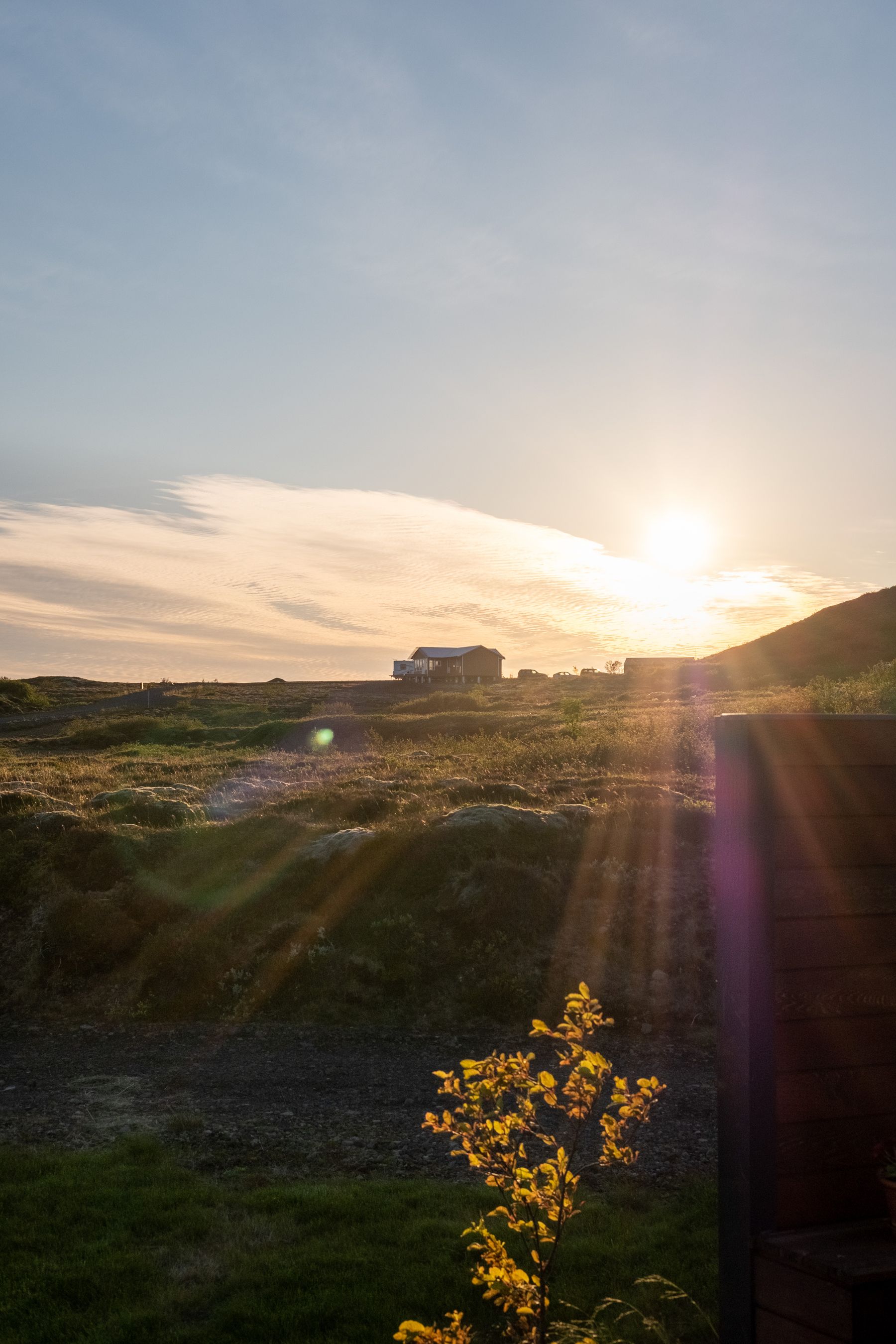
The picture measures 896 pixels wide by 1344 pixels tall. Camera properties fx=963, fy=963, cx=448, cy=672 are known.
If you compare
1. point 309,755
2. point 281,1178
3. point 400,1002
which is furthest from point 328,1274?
point 309,755

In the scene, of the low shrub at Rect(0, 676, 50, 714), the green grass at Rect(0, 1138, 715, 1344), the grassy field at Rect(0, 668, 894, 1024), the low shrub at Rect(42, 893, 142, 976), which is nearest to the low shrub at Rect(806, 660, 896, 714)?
the grassy field at Rect(0, 668, 894, 1024)

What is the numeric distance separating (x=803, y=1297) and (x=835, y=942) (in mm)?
1482

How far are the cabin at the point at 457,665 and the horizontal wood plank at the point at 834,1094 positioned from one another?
3780 inches

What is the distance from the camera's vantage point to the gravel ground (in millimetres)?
8141

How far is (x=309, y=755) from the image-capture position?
106 feet

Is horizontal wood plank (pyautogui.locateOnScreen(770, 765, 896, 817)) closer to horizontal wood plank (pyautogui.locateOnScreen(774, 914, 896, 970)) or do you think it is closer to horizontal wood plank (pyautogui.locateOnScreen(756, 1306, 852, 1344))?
horizontal wood plank (pyautogui.locateOnScreen(774, 914, 896, 970))

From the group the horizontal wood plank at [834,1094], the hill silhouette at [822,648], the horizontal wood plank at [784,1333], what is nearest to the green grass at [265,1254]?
the horizontal wood plank at [784,1333]

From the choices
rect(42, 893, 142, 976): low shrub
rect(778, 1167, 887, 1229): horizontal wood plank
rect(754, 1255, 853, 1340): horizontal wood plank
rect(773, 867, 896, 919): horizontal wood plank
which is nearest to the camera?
rect(754, 1255, 853, 1340): horizontal wood plank

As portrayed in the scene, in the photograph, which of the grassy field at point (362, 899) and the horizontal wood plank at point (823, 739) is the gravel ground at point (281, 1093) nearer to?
the grassy field at point (362, 899)

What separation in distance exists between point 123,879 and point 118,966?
1.73 meters

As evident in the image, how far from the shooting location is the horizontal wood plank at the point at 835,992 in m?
4.45

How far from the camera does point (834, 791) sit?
4.65m

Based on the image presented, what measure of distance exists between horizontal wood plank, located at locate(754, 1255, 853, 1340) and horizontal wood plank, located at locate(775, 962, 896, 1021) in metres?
1.02

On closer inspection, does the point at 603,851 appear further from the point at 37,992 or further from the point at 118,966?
the point at 37,992
